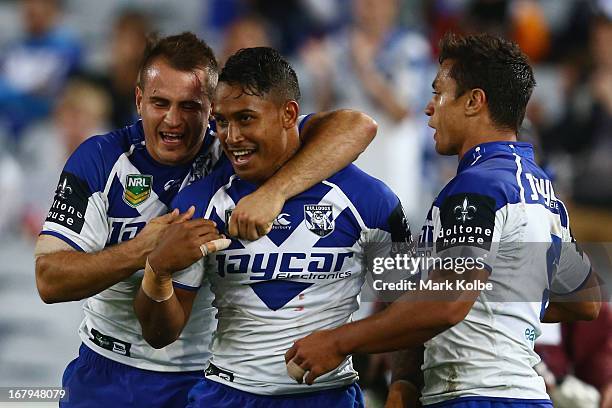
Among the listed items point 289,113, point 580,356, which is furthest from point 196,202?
point 580,356

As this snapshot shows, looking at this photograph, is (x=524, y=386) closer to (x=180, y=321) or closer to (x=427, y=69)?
(x=180, y=321)

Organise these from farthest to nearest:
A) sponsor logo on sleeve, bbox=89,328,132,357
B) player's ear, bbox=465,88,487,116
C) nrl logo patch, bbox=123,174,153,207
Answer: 1. sponsor logo on sleeve, bbox=89,328,132,357
2. nrl logo patch, bbox=123,174,153,207
3. player's ear, bbox=465,88,487,116

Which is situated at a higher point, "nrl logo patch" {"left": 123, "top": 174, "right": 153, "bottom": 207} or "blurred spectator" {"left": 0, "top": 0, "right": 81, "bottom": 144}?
"blurred spectator" {"left": 0, "top": 0, "right": 81, "bottom": 144}

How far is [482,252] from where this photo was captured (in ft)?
10.4

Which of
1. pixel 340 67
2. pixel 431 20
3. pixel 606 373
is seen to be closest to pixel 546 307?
pixel 606 373

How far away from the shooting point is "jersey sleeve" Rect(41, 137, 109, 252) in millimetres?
3889

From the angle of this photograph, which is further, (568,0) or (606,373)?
(568,0)

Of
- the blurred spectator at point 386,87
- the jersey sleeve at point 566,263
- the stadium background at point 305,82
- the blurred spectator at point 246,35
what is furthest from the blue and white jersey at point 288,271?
the blurred spectator at point 246,35

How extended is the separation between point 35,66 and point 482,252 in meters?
6.75

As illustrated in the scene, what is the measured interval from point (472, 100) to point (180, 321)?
132cm

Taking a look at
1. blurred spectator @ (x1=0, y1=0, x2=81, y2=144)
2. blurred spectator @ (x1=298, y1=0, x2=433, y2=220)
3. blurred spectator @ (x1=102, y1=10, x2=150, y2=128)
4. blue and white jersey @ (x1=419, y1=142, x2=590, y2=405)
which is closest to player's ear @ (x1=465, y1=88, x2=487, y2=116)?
blue and white jersey @ (x1=419, y1=142, x2=590, y2=405)

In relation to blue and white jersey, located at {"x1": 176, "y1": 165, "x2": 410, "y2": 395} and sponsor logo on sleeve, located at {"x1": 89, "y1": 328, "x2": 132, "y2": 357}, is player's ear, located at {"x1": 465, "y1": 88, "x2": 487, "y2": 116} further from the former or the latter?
sponsor logo on sleeve, located at {"x1": 89, "y1": 328, "x2": 132, "y2": 357}

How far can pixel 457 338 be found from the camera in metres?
3.36

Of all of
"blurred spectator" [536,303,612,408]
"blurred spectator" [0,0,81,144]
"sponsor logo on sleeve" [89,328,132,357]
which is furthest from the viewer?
"blurred spectator" [0,0,81,144]
